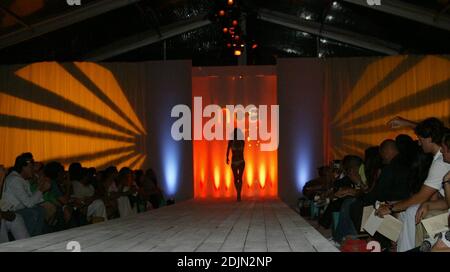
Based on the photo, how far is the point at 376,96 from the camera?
12.1m

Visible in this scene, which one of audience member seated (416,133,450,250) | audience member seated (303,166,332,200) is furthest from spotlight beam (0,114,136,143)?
audience member seated (416,133,450,250)

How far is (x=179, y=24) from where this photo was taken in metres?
13.7

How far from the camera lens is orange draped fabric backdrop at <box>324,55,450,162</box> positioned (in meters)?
11.9

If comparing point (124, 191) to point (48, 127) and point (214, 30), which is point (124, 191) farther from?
point (214, 30)

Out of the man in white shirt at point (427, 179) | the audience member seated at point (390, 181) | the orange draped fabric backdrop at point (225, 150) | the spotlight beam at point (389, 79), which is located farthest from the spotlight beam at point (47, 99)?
the man in white shirt at point (427, 179)

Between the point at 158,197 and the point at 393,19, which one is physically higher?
the point at 393,19

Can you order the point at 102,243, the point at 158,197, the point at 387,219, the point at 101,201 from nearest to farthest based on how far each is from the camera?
1. the point at 102,243
2. the point at 387,219
3. the point at 101,201
4. the point at 158,197

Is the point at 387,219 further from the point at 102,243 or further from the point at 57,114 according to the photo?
the point at 57,114

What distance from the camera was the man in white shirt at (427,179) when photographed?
3865 millimetres

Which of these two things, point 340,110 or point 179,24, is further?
point 179,24

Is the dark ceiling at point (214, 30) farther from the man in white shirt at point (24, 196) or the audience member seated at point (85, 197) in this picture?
the man in white shirt at point (24, 196)

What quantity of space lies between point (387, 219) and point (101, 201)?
3155 millimetres

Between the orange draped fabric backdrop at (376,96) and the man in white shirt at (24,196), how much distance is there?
7.54 meters
